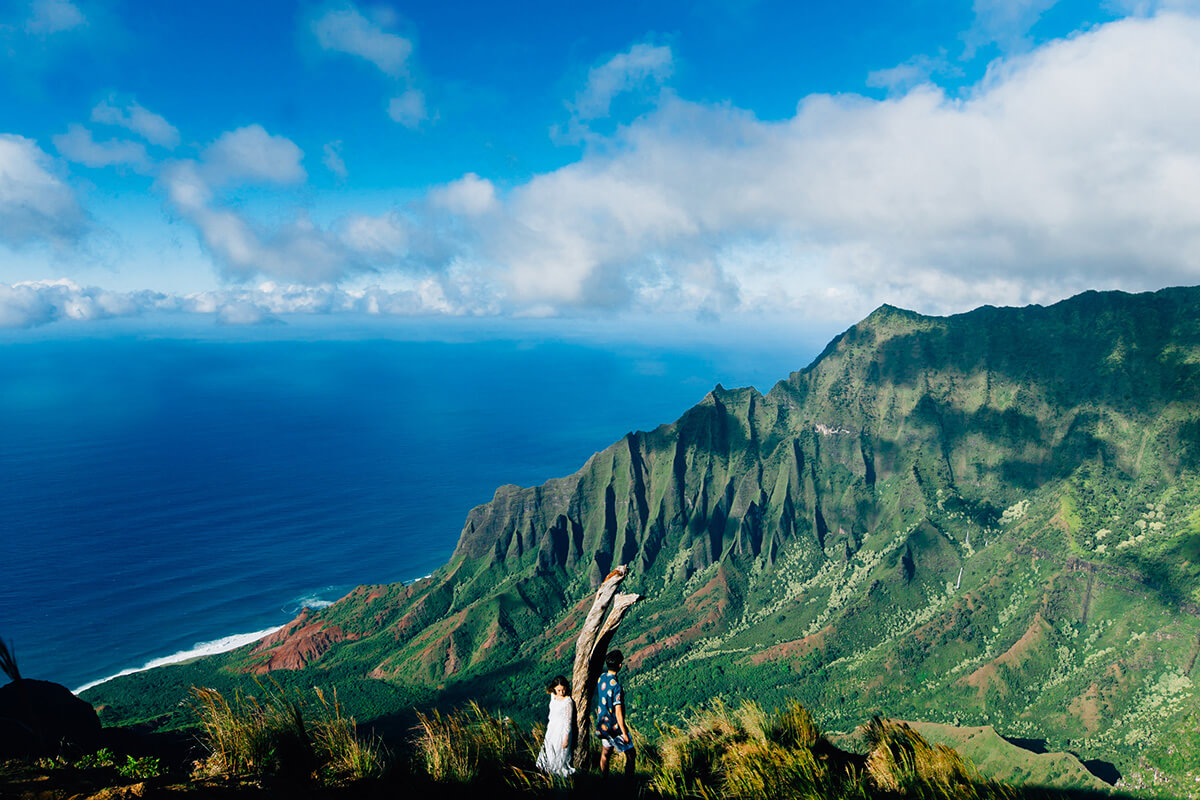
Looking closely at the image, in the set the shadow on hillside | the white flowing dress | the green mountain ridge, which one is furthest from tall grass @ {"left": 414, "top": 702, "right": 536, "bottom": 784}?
the shadow on hillside

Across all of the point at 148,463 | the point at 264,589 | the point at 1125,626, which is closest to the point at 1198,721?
the point at 1125,626

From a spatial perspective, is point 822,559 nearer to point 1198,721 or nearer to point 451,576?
point 1198,721

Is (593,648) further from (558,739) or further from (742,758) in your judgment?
(742,758)

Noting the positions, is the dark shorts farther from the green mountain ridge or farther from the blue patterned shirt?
the green mountain ridge

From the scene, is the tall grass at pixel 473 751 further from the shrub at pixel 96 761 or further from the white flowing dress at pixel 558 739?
the shrub at pixel 96 761

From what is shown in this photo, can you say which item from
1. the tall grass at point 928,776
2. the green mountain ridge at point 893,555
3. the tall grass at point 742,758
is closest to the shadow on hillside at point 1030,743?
the green mountain ridge at point 893,555

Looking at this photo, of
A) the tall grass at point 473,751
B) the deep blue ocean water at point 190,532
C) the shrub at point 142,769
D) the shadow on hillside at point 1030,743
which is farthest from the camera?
the deep blue ocean water at point 190,532

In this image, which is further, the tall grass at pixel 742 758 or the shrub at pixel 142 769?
the tall grass at pixel 742 758
